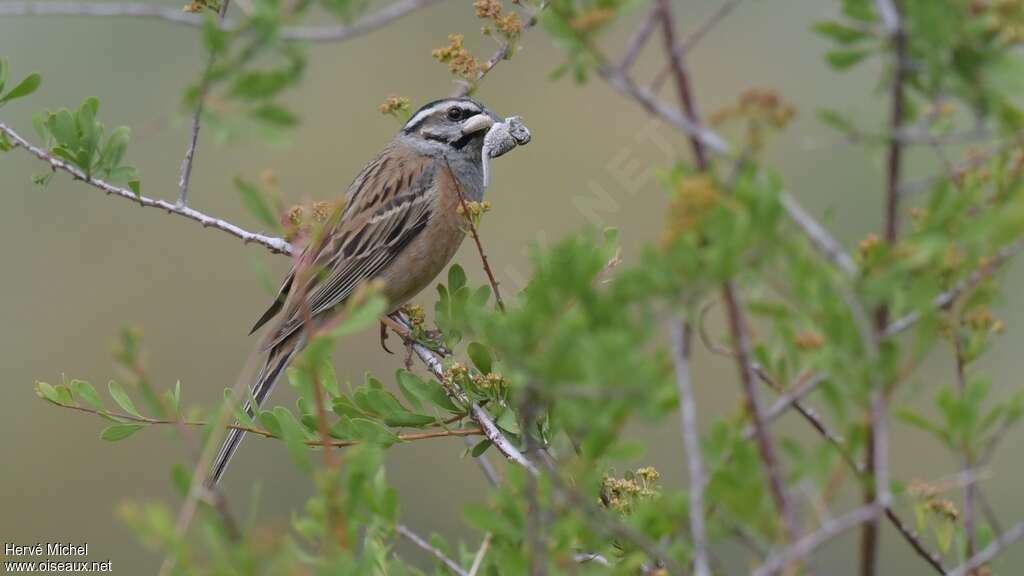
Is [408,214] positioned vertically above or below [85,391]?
below

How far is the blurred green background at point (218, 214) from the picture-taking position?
42.7ft

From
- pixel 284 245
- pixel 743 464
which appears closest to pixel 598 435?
pixel 743 464

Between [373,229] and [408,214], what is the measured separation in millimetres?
190

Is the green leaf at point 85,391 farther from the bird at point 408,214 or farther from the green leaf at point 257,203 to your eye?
the bird at point 408,214

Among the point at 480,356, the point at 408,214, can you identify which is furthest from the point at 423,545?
the point at 408,214

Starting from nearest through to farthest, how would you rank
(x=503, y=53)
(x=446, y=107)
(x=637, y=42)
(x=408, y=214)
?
(x=637, y=42)
(x=503, y=53)
(x=408, y=214)
(x=446, y=107)

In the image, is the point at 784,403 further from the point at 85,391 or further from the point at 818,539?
the point at 85,391

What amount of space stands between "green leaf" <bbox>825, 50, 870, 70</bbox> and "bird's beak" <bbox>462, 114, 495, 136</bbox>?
14.1 ft

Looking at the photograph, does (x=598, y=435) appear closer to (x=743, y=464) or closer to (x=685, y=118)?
(x=743, y=464)

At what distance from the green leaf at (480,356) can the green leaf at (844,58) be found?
74.9 inches

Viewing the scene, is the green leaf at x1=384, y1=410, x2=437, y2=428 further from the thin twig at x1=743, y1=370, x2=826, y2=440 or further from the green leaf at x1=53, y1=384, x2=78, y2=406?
the thin twig at x1=743, y1=370, x2=826, y2=440

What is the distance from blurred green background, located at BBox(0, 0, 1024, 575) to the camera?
42.7ft

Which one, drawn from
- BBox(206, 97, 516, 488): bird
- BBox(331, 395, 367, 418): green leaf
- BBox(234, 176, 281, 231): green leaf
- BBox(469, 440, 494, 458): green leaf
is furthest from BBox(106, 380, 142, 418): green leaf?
BBox(206, 97, 516, 488): bird

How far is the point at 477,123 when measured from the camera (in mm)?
6367
